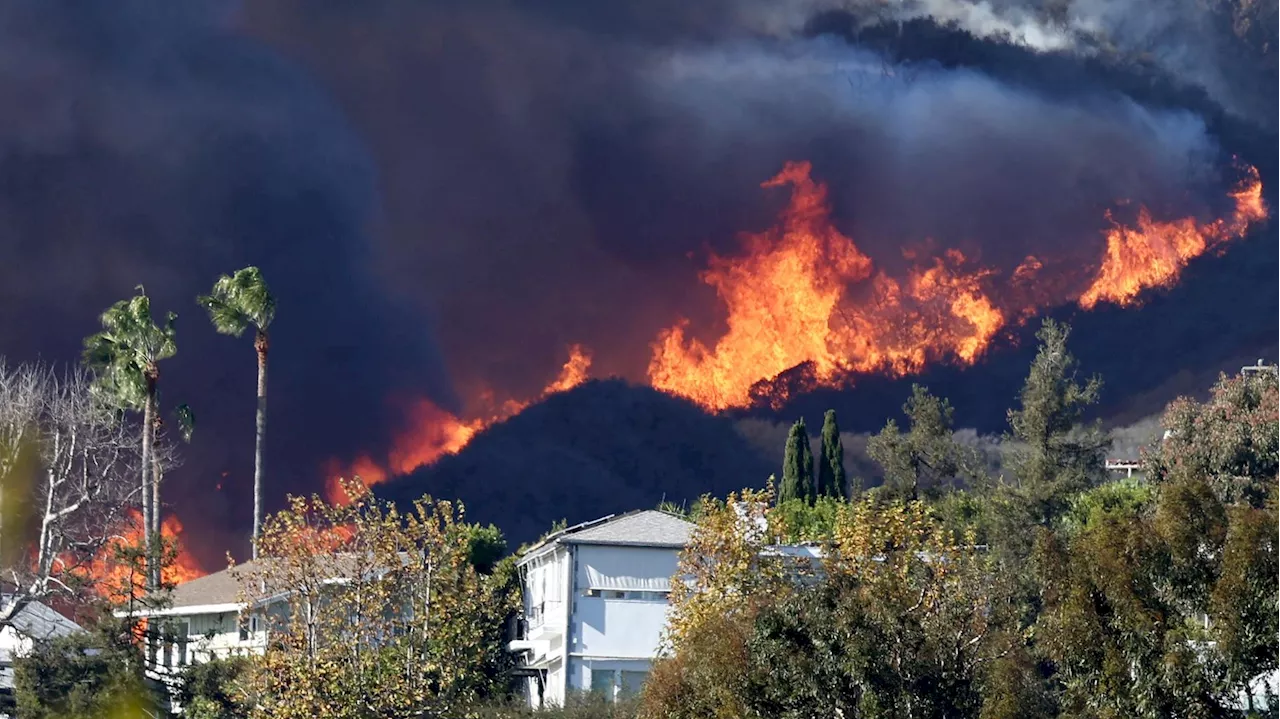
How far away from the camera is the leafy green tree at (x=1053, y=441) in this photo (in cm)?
6175

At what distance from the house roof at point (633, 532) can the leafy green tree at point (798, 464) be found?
23032 millimetres

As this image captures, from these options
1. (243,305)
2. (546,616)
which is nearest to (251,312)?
(243,305)

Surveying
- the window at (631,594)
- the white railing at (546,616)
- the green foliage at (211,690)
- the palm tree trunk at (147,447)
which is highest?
the palm tree trunk at (147,447)

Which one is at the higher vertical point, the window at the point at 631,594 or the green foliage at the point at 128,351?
the green foliage at the point at 128,351

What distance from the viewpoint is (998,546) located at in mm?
60906

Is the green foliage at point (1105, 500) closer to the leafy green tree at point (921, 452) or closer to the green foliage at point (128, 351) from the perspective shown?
the leafy green tree at point (921, 452)

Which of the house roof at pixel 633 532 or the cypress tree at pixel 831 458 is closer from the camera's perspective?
the house roof at pixel 633 532

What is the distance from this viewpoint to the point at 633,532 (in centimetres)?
6119

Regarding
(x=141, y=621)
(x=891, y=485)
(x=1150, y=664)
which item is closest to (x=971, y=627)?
(x=1150, y=664)

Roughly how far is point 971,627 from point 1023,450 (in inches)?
1255

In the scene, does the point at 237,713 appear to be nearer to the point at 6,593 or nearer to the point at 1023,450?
the point at 6,593

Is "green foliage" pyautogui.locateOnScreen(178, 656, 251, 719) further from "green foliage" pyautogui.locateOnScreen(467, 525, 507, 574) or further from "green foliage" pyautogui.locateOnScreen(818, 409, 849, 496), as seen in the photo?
"green foliage" pyautogui.locateOnScreen(818, 409, 849, 496)

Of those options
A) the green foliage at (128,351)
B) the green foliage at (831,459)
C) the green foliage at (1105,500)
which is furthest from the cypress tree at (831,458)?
the green foliage at (128,351)

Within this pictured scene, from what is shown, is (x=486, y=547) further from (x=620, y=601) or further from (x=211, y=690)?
(x=211, y=690)
